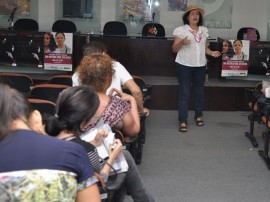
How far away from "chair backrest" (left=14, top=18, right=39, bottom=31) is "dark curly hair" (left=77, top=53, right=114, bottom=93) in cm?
569

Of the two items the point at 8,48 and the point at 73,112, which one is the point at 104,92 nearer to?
the point at 73,112

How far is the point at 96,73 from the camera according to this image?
2.81 metres

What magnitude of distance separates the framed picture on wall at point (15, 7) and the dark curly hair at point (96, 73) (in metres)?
6.60

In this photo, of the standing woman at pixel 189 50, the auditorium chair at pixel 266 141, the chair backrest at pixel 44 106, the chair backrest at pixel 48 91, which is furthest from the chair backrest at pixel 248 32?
the chair backrest at pixel 44 106

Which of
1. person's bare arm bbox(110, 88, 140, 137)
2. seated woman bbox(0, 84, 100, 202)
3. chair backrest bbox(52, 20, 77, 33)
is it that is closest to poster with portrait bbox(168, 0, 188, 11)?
chair backrest bbox(52, 20, 77, 33)

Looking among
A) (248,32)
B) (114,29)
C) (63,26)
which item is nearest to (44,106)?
(114,29)

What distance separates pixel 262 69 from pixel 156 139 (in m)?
2.67

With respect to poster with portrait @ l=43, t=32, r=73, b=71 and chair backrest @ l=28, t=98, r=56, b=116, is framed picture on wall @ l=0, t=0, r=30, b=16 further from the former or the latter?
chair backrest @ l=28, t=98, r=56, b=116

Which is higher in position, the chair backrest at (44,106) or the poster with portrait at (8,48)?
the poster with portrait at (8,48)

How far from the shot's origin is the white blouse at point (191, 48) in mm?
5352

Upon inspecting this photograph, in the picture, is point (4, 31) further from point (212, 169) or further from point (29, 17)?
point (212, 169)

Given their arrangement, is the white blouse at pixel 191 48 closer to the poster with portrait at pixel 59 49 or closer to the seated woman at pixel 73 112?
the poster with portrait at pixel 59 49

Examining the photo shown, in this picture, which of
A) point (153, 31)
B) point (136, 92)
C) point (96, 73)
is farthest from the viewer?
point (153, 31)

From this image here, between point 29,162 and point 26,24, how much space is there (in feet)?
24.0
